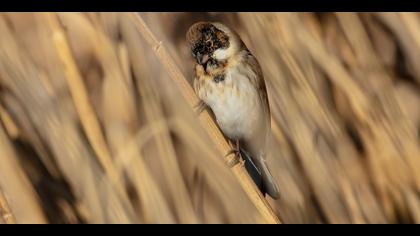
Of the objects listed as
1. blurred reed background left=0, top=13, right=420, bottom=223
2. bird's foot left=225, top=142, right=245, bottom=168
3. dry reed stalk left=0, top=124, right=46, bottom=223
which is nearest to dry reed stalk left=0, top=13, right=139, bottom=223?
blurred reed background left=0, top=13, right=420, bottom=223

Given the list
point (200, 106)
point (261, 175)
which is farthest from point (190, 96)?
point (261, 175)

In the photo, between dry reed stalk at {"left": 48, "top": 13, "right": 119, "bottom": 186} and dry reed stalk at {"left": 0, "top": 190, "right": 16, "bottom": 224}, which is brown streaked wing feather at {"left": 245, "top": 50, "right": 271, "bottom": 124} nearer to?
dry reed stalk at {"left": 48, "top": 13, "right": 119, "bottom": 186}

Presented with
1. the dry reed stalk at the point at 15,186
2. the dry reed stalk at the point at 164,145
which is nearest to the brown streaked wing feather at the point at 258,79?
the dry reed stalk at the point at 164,145

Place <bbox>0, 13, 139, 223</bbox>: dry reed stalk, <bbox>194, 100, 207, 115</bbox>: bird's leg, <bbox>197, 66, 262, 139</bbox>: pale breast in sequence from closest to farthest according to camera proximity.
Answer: <bbox>0, 13, 139, 223</bbox>: dry reed stalk
<bbox>194, 100, 207, 115</bbox>: bird's leg
<bbox>197, 66, 262, 139</bbox>: pale breast

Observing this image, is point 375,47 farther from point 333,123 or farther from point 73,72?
point 73,72

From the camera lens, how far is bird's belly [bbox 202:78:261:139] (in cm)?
174

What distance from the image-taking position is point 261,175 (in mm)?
1827

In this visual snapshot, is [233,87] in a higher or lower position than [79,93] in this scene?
lower

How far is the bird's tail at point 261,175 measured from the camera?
1.68 meters

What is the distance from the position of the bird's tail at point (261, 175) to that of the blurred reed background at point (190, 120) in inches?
2.2

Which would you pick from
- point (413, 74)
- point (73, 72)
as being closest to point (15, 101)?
point (73, 72)

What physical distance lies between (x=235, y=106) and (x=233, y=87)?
0.05m

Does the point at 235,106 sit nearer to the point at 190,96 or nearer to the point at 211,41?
the point at 211,41

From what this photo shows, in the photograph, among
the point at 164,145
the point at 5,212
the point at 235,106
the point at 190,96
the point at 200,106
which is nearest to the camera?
the point at 5,212
